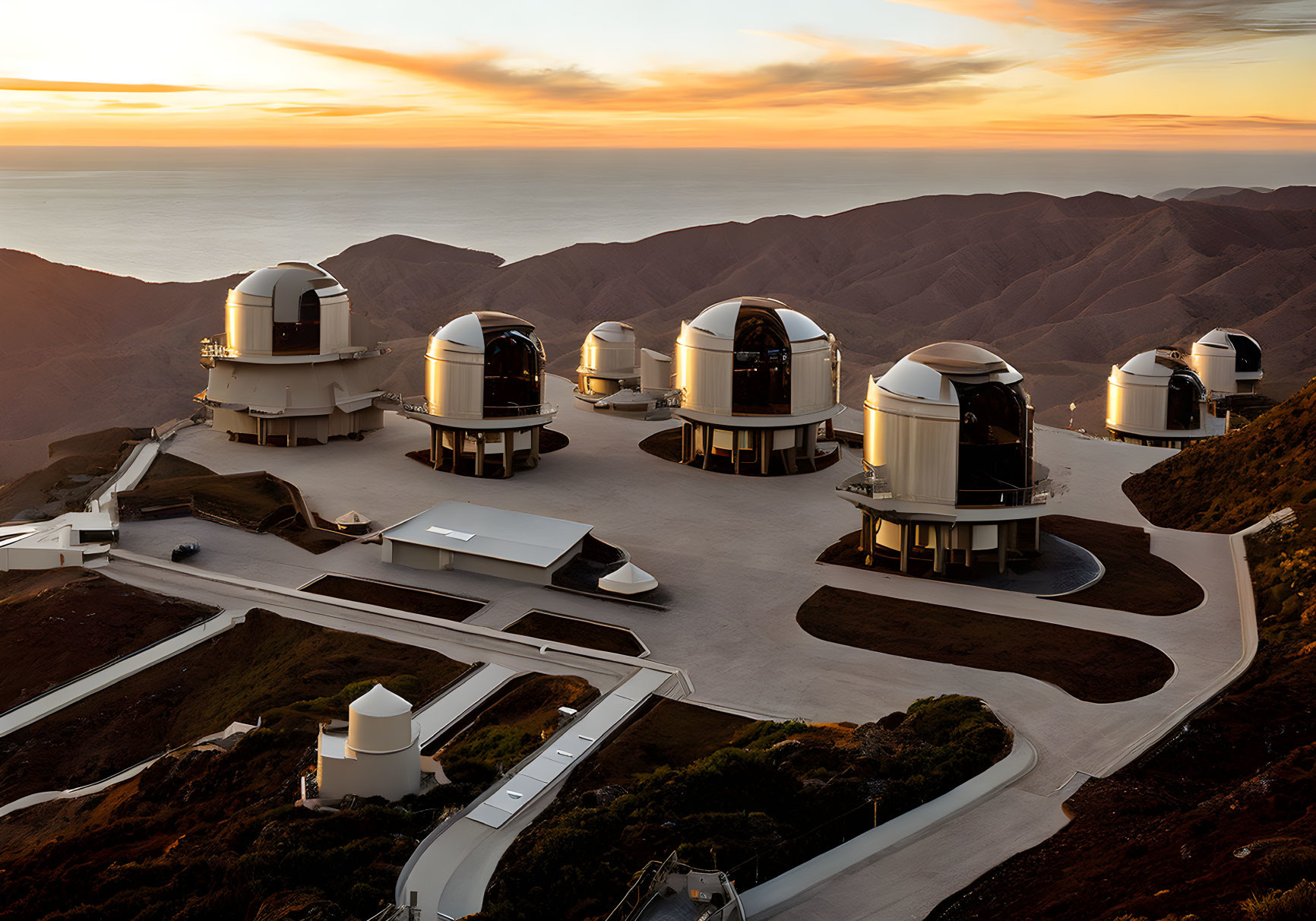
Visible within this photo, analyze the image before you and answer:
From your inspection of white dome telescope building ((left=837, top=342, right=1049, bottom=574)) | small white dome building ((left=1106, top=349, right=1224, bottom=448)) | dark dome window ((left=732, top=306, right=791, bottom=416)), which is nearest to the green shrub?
white dome telescope building ((left=837, top=342, right=1049, bottom=574))

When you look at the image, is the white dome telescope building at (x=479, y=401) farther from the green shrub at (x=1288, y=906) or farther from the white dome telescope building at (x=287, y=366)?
the green shrub at (x=1288, y=906)

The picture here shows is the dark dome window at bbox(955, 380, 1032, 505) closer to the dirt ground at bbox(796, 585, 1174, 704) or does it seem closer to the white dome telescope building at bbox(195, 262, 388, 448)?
the dirt ground at bbox(796, 585, 1174, 704)

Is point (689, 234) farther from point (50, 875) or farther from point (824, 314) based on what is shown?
point (50, 875)

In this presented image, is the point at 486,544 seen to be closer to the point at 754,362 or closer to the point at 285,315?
the point at 754,362

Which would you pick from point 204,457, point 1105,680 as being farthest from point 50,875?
point 204,457

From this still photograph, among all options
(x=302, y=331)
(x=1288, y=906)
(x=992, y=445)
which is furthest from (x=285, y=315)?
(x=1288, y=906)
